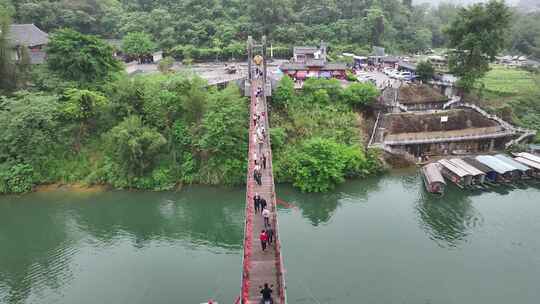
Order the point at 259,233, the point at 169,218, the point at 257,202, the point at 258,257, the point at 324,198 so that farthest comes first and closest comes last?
the point at 324,198 → the point at 169,218 → the point at 257,202 → the point at 259,233 → the point at 258,257

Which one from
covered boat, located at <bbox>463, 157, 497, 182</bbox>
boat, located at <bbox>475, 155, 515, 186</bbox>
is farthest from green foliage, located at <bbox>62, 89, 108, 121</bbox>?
boat, located at <bbox>475, 155, 515, 186</bbox>

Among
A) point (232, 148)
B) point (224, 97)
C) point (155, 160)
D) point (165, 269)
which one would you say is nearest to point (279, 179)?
point (232, 148)

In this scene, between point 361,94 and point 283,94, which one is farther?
point 361,94

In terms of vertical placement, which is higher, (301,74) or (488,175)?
(301,74)

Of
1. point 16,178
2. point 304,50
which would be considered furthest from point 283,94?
point 16,178

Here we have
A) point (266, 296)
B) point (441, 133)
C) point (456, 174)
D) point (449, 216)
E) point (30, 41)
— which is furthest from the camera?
point (30, 41)

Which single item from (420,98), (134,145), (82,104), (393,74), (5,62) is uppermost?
(5,62)

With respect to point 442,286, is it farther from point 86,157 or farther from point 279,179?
point 86,157

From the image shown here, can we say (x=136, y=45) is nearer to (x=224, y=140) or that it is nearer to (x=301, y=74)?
(x=301, y=74)
